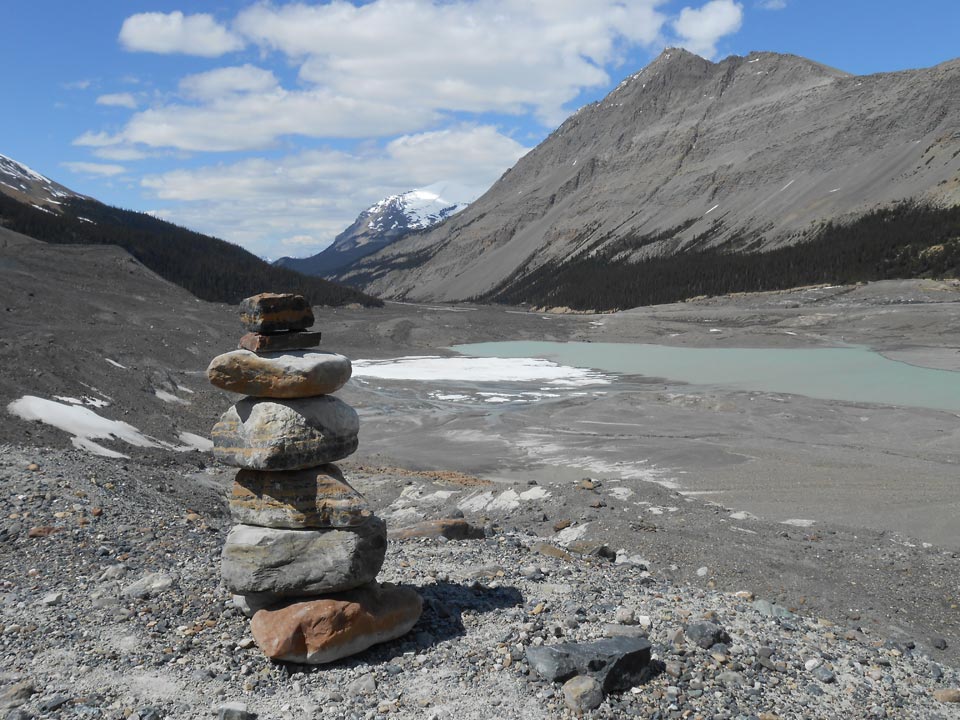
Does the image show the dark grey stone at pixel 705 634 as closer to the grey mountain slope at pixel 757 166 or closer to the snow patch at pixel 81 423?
the snow patch at pixel 81 423

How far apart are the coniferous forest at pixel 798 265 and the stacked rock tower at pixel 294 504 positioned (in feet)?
307

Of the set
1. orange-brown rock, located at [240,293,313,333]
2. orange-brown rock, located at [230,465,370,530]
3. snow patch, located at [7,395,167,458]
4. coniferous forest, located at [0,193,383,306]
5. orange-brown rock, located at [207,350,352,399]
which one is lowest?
snow patch, located at [7,395,167,458]

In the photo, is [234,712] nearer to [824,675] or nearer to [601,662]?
[601,662]

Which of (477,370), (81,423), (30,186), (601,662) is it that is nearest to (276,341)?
(601,662)

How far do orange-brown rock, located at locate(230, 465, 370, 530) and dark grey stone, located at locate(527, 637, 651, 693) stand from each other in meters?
2.56

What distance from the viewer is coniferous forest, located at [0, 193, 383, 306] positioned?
302 feet

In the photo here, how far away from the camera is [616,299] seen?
411 ft

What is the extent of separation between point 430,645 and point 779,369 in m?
46.1

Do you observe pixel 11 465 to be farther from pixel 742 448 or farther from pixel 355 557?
pixel 742 448

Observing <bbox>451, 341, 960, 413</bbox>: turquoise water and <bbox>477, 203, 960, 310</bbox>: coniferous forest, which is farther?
<bbox>477, 203, 960, 310</bbox>: coniferous forest

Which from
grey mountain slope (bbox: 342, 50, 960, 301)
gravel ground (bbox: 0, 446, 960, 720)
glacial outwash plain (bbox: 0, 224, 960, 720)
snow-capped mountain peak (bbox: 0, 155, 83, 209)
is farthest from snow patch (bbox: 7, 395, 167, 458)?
snow-capped mountain peak (bbox: 0, 155, 83, 209)

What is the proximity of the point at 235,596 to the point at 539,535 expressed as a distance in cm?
709

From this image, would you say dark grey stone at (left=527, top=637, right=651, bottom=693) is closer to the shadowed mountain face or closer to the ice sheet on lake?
the ice sheet on lake

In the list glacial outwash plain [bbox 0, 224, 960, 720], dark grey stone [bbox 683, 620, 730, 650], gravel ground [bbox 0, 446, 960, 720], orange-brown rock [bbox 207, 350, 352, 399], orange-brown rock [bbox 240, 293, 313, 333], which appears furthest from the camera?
orange-brown rock [bbox 240, 293, 313, 333]
